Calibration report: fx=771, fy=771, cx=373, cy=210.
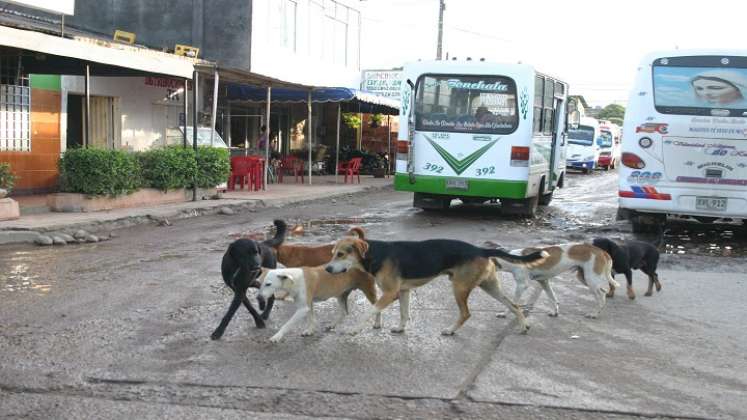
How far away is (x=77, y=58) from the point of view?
12.6 meters

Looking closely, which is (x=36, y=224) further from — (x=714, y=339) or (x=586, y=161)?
(x=586, y=161)

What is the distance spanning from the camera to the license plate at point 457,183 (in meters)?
14.8

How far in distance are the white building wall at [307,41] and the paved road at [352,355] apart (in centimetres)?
1598

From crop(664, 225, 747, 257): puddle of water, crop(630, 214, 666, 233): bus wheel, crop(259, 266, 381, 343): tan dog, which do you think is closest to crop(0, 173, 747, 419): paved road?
crop(259, 266, 381, 343): tan dog

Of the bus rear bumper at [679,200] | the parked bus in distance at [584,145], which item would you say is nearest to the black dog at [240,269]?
the bus rear bumper at [679,200]

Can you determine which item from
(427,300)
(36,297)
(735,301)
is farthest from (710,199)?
(36,297)

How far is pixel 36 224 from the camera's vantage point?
12.0m

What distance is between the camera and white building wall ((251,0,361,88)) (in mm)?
24281

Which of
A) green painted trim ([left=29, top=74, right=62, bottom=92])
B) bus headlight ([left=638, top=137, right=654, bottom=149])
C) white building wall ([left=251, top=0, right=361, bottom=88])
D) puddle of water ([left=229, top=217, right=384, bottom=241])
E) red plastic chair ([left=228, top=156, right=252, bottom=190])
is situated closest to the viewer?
bus headlight ([left=638, top=137, right=654, bottom=149])

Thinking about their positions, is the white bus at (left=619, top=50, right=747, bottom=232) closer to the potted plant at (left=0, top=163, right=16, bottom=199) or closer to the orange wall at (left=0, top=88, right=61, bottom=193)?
the potted plant at (left=0, top=163, right=16, bottom=199)

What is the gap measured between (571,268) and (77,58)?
921 cm

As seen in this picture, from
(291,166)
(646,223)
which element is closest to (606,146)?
(291,166)

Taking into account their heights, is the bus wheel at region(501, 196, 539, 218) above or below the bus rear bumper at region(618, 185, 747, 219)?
below

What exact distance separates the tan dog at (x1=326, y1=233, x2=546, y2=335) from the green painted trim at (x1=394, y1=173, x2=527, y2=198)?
8.44 m
